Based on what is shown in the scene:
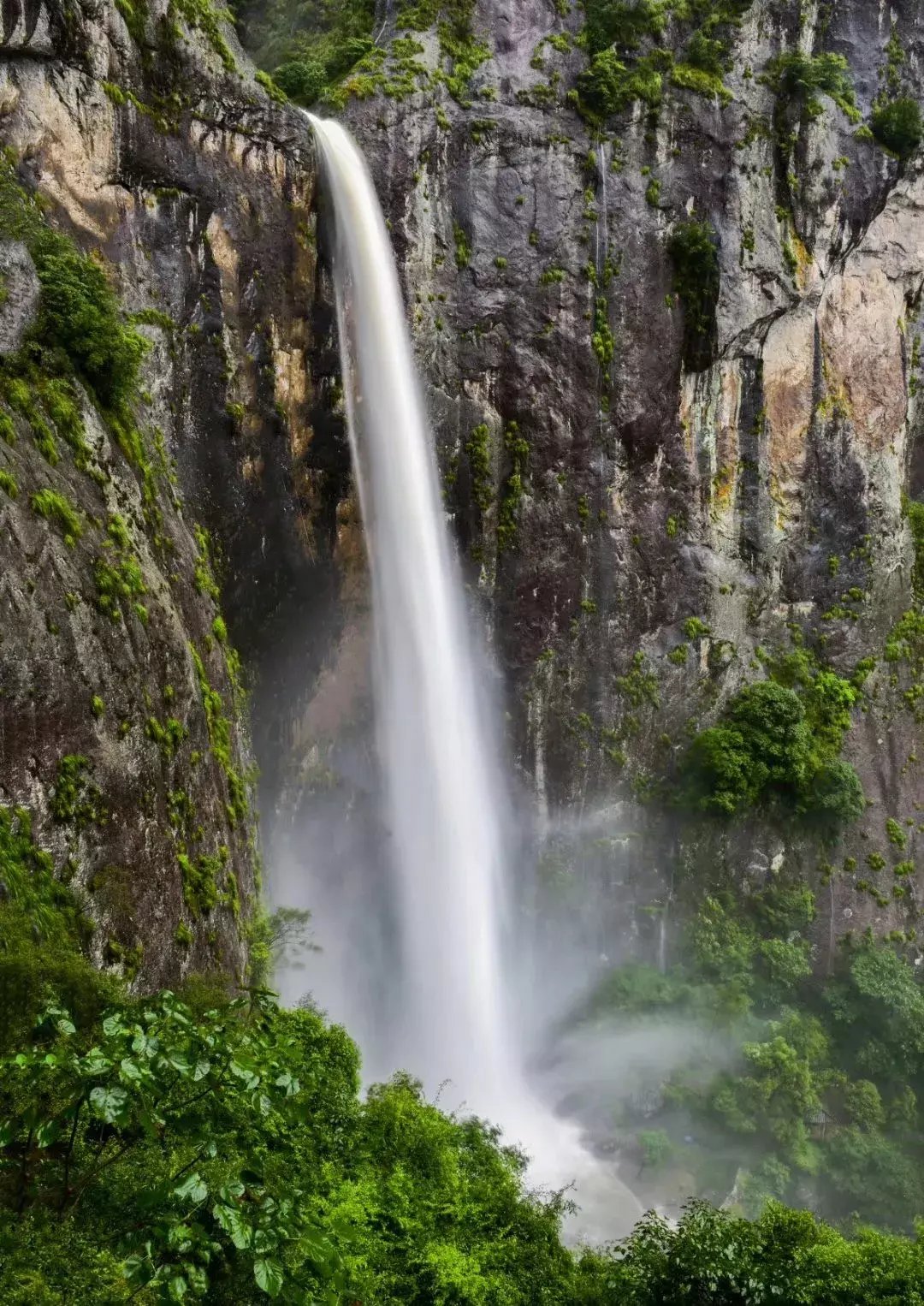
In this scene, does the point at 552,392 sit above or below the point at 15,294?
above

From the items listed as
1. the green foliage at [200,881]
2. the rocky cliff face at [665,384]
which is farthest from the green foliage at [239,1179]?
the rocky cliff face at [665,384]

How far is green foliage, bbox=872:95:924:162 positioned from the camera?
21.1 meters

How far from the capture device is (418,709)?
17.0 m

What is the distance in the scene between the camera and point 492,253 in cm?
1822

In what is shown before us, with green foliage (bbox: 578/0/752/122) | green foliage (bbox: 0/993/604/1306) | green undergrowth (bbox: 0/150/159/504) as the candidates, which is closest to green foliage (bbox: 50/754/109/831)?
green foliage (bbox: 0/993/604/1306)

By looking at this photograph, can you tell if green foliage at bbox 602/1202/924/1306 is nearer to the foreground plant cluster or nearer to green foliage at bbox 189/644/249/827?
the foreground plant cluster

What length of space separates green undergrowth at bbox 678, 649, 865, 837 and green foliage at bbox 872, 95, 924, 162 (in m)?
13.9

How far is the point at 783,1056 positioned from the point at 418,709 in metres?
9.93

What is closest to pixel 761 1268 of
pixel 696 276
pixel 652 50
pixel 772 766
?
pixel 772 766

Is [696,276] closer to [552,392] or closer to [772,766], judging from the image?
[552,392]

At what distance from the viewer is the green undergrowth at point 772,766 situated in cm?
1970

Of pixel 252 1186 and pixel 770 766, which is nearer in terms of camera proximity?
pixel 252 1186

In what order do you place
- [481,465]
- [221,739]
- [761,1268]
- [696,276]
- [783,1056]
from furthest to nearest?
[696,276]
[481,465]
[783,1056]
[221,739]
[761,1268]

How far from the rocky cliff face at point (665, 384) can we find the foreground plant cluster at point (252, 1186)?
37.4ft
